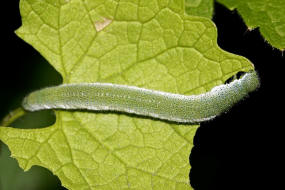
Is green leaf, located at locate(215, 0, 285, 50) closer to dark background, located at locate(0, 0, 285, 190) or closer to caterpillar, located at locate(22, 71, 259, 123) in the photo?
dark background, located at locate(0, 0, 285, 190)

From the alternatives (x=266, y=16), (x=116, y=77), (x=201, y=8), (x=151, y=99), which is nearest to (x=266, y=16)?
(x=266, y=16)

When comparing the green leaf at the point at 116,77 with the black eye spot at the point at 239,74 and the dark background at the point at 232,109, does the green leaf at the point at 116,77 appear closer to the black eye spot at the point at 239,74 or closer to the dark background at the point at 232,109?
the black eye spot at the point at 239,74

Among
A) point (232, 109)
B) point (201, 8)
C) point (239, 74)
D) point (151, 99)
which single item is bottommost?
point (232, 109)

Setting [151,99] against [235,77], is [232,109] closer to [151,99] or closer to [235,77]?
[235,77]

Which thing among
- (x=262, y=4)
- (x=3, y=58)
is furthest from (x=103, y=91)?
(x=3, y=58)

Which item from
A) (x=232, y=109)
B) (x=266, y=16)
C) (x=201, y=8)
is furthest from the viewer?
(x=232, y=109)

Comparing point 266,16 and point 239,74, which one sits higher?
point 266,16

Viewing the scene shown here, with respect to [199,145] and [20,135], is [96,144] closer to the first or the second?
[20,135]
